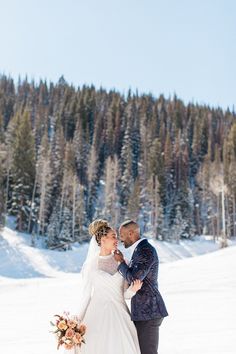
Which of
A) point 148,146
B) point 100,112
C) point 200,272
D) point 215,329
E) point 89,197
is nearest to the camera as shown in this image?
point 215,329

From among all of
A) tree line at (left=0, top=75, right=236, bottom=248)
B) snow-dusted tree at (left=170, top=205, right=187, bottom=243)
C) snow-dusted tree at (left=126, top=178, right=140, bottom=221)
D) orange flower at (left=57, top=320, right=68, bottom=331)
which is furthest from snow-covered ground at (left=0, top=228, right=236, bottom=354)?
snow-dusted tree at (left=170, top=205, right=187, bottom=243)

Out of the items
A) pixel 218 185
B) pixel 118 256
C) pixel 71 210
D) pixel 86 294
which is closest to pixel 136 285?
pixel 118 256

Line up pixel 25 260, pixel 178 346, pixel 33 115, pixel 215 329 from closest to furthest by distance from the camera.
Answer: pixel 178 346, pixel 215 329, pixel 25 260, pixel 33 115

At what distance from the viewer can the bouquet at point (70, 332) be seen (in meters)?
4.27

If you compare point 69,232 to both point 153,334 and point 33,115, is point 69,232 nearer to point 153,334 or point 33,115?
point 153,334

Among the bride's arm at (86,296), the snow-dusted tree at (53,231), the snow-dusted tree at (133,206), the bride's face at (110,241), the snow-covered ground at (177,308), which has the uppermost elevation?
the snow-dusted tree at (133,206)

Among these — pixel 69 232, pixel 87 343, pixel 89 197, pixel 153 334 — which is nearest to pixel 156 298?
pixel 153 334

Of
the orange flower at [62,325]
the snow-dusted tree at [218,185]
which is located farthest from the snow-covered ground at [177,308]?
the snow-dusted tree at [218,185]

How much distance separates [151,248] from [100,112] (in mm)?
90039

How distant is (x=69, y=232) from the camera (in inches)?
1997

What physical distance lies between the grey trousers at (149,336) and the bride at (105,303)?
0.09 metres

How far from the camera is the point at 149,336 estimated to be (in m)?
4.34

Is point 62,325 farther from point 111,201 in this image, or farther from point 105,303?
point 111,201

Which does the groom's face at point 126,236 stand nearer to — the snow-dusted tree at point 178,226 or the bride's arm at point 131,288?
the bride's arm at point 131,288
